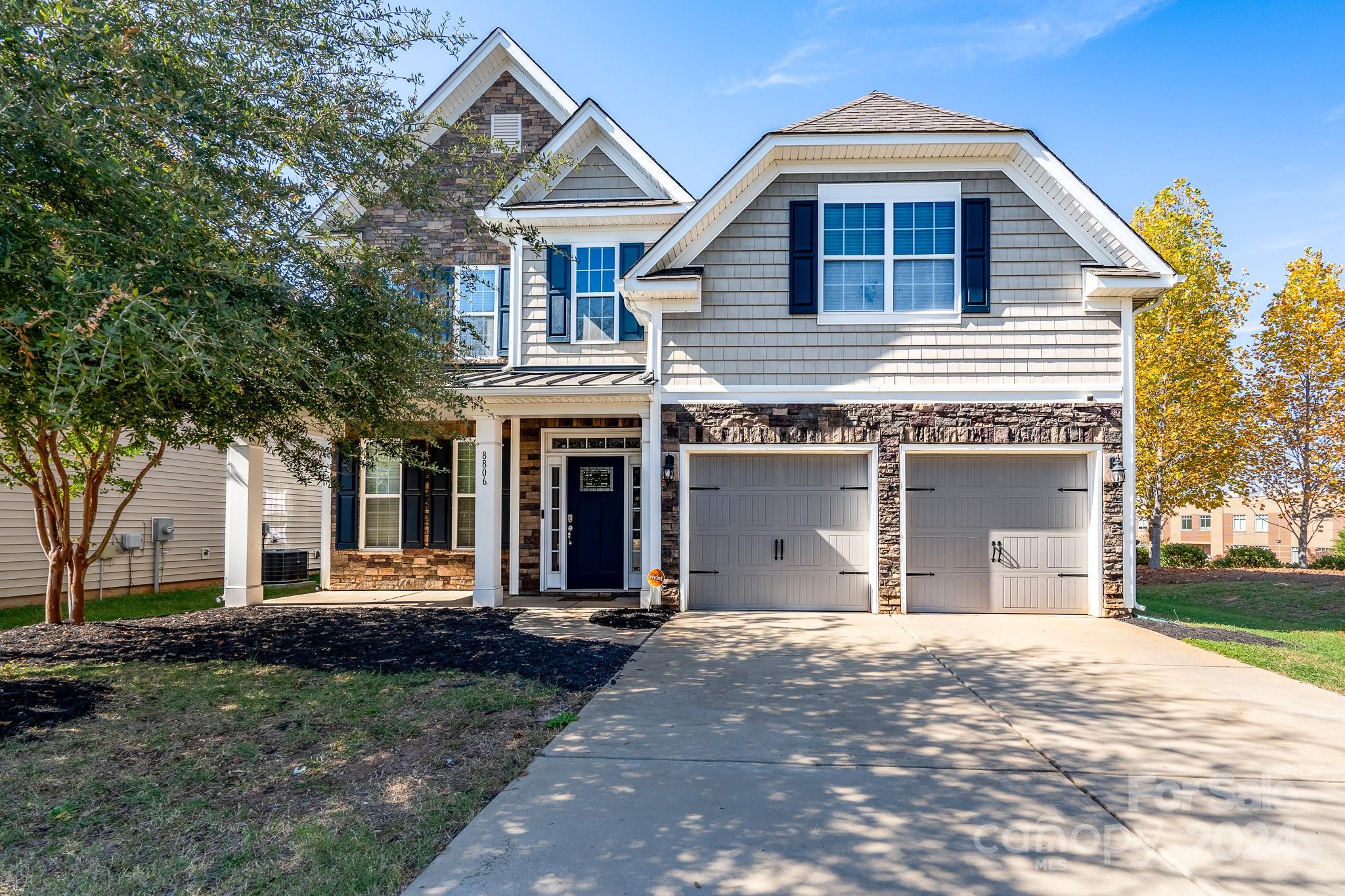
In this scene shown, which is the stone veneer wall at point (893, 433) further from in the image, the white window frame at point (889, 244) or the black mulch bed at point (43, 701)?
the black mulch bed at point (43, 701)

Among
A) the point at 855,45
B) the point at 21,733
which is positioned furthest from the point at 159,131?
the point at 855,45

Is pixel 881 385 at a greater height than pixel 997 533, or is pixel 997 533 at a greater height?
pixel 881 385

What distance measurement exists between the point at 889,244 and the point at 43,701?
940cm

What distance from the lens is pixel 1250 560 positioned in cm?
1739

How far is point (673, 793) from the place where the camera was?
3.96m

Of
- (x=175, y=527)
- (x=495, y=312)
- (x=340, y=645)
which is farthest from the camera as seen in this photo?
(x=175, y=527)

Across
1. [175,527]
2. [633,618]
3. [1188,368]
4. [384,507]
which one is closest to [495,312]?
[384,507]

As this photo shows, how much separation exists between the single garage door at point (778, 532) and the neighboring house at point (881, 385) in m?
0.03

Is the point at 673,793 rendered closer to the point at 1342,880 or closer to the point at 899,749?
the point at 899,749

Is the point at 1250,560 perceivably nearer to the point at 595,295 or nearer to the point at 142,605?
the point at 595,295

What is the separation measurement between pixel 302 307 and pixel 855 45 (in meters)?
8.75

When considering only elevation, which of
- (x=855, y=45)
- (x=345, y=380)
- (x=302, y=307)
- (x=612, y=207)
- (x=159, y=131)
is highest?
(x=855, y=45)

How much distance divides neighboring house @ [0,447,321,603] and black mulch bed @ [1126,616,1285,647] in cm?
1283

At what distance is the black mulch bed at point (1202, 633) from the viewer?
27.6ft
